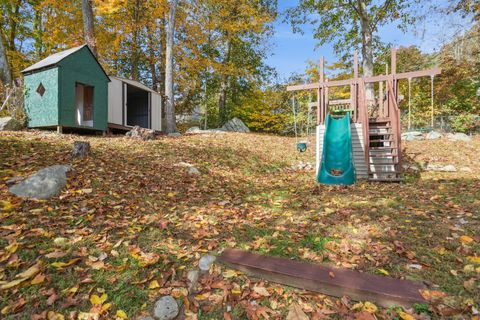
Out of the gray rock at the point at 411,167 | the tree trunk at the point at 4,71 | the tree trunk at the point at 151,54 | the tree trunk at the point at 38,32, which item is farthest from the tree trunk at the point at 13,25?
the gray rock at the point at 411,167

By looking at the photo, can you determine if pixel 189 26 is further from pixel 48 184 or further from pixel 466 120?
pixel 466 120

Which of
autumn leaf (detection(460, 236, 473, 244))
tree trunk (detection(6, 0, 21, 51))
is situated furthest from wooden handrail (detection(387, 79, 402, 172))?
tree trunk (detection(6, 0, 21, 51))

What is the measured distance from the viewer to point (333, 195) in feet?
16.6

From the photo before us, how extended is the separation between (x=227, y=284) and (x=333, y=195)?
11.1 ft

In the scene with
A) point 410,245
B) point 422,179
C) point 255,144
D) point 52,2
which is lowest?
point 410,245

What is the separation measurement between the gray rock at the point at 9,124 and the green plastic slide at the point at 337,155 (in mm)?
9684

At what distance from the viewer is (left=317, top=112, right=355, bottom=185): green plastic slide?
6.17 m

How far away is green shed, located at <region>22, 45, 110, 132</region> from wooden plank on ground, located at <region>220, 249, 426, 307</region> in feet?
28.4

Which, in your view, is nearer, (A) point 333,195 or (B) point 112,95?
(A) point 333,195

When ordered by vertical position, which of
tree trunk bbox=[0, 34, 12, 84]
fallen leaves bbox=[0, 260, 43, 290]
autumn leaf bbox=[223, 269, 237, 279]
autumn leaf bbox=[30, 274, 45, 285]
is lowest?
autumn leaf bbox=[223, 269, 237, 279]

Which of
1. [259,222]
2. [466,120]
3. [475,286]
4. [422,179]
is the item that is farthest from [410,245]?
[466,120]

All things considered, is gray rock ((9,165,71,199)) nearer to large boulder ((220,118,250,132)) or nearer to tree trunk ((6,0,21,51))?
large boulder ((220,118,250,132))

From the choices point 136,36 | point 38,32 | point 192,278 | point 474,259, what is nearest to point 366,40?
point 474,259

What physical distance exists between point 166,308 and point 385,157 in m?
6.60
